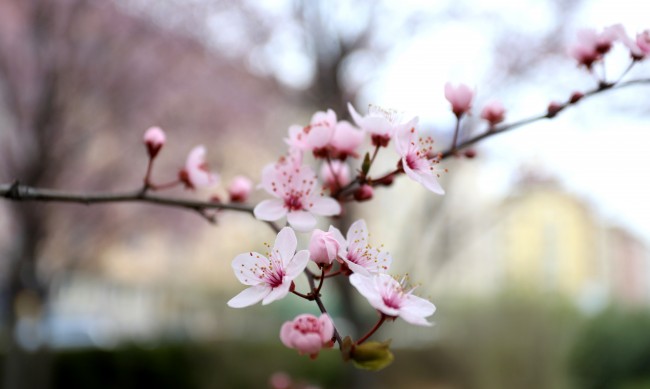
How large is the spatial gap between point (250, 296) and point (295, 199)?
21 cm

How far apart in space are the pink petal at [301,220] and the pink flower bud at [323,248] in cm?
10

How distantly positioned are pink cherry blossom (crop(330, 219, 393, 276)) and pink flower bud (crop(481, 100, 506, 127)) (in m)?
0.41

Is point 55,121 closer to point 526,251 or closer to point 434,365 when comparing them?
point 434,365

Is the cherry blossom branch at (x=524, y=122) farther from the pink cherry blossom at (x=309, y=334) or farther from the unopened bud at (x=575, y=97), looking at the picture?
the pink cherry blossom at (x=309, y=334)

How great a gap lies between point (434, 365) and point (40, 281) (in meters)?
4.31

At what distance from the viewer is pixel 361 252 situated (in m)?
0.86

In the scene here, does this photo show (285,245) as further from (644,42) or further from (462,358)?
(462,358)

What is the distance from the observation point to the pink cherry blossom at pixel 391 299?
73 centimetres

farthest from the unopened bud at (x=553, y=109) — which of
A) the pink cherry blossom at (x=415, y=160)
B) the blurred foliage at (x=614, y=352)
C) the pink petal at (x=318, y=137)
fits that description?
the blurred foliage at (x=614, y=352)

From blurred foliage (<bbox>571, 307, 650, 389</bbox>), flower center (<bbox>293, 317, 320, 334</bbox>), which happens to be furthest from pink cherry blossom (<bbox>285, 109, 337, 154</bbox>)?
blurred foliage (<bbox>571, 307, 650, 389</bbox>)

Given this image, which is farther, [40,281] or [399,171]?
[40,281]

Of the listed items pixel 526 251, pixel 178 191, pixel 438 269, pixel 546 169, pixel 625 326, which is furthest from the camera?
pixel 526 251

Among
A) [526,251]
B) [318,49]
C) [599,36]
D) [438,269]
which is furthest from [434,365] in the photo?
[526,251]

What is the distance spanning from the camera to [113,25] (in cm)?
521
